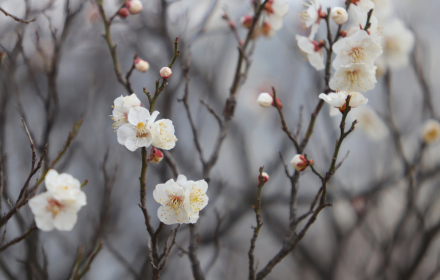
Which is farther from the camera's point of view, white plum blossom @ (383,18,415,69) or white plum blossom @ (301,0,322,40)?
white plum blossom @ (383,18,415,69)

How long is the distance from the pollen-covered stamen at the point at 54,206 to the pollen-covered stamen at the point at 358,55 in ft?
2.88

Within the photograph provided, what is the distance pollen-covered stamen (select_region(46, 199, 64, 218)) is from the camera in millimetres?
699

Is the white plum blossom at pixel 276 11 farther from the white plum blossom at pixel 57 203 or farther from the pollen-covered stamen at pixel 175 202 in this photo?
the white plum blossom at pixel 57 203

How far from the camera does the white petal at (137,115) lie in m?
0.82

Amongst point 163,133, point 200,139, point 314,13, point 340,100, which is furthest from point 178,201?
point 200,139

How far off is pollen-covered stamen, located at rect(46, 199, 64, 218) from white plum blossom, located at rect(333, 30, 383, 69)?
850mm

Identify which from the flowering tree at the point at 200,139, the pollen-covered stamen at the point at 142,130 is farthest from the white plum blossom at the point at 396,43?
the pollen-covered stamen at the point at 142,130

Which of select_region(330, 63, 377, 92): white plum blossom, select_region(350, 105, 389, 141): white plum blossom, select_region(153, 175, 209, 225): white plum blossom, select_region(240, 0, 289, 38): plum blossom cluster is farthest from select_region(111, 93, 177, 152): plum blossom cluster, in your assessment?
select_region(350, 105, 389, 141): white plum blossom

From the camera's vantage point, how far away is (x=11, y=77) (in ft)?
5.05

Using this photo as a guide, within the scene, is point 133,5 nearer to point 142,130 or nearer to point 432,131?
→ point 142,130

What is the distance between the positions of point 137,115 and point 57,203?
275 mm

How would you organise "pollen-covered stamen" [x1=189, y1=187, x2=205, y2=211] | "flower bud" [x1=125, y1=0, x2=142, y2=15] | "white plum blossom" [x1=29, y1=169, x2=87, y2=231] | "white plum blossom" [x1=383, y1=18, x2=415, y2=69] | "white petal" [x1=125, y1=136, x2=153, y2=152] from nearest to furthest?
"white plum blossom" [x1=29, y1=169, x2=87, y2=231] → "white petal" [x1=125, y1=136, x2=153, y2=152] → "pollen-covered stamen" [x1=189, y1=187, x2=205, y2=211] → "flower bud" [x1=125, y1=0, x2=142, y2=15] → "white plum blossom" [x1=383, y1=18, x2=415, y2=69]

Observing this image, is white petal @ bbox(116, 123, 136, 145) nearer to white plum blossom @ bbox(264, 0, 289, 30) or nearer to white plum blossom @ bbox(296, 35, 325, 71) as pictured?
white plum blossom @ bbox(296, 35, 325, 71)

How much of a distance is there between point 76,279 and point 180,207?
0.29 m
